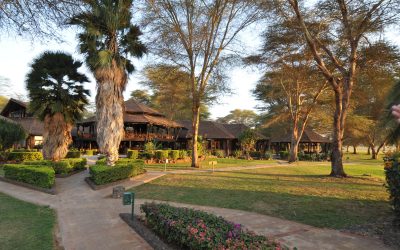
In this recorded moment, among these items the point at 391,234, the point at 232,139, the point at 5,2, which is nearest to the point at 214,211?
the point at 391,234

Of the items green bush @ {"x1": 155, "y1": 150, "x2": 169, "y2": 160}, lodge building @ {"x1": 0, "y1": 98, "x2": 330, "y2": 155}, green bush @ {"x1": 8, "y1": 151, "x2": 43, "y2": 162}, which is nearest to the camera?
green bush @ {"x1": 8, "y1": 151, "x2": 43, "y2": 162}

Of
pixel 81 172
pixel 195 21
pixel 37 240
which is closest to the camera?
pixel 37 240

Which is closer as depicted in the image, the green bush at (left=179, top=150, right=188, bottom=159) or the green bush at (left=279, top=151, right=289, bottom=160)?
the green bush at (left=179, top=150, right=188, bottom=159)

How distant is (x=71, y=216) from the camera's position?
9.62m

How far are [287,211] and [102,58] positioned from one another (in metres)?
12.5

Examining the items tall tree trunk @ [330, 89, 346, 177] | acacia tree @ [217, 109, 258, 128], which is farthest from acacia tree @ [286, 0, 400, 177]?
acacia tree @ [217, 109, 258, 128]

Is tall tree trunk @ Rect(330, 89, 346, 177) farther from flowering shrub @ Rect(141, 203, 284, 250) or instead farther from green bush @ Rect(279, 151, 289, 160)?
green bush @ Rect(279, 151, 289, 160)

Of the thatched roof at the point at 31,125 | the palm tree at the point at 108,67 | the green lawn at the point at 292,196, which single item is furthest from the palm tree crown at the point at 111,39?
the thatched roof at the point at 31,125

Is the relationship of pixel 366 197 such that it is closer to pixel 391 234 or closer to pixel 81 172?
pixel 391 234

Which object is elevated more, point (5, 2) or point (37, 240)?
point (5, 2)

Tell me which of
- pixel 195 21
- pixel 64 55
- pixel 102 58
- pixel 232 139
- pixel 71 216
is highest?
pixel 195 21

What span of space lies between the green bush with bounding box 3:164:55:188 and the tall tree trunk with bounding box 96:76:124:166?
136 inches

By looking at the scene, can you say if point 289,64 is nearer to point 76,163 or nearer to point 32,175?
point 76,163

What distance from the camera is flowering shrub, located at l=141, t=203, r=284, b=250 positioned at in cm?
495
